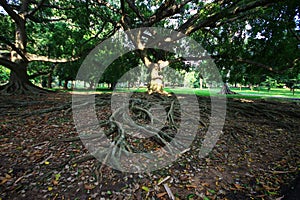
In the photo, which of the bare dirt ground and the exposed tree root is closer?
the bare dirt ground

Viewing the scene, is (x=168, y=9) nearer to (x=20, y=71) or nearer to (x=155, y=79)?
(x=155, y=79)

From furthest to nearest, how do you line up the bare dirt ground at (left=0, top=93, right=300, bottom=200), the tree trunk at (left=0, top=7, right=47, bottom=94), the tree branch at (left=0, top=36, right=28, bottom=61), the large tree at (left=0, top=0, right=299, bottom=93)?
1. the tree trunk at (left=0, top=7, right=47, bottom=94)
2. the tree branch at (left=0, top=36, right=28, bottom=61)
3. the large tree at (left=0, top=0, right=299, bottom=93)
4. the bare dirt ground at (left=0, top=93, right=300, bottom=200)

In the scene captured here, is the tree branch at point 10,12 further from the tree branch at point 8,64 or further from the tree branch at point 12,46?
the tree branch at point 8,64

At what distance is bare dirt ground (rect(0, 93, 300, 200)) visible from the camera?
200cm

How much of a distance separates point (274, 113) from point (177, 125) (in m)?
4.18

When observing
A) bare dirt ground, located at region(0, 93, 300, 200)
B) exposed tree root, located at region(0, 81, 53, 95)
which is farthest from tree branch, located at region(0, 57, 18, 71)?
bare dirt ground, located at region(0, 93, 300, 200)

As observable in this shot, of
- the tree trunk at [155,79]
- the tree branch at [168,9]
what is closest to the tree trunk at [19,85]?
the tree trunk at [155,79]

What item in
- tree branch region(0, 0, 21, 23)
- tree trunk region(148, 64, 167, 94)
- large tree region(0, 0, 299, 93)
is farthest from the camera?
tree trunk region(148, 64, 167, 94)

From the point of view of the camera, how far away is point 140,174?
2.34 m

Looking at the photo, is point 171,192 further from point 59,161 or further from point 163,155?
point 59,161

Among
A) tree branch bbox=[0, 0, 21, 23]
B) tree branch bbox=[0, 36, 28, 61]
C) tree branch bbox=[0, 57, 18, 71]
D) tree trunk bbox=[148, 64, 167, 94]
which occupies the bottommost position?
tree trunk bbox=[148, 64, 167, 94]

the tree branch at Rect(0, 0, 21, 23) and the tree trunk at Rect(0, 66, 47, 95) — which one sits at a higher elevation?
the tree branch at Rect(0, 0, 21, 23)

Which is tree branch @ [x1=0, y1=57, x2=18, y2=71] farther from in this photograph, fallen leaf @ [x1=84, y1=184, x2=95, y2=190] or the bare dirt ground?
fallen leaf @ [x1=84, y1=184, x2=95, y2=190]

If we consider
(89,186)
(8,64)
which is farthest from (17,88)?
(89,186)
